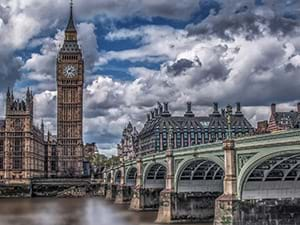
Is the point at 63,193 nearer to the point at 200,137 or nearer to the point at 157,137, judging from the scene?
the point at 157,137

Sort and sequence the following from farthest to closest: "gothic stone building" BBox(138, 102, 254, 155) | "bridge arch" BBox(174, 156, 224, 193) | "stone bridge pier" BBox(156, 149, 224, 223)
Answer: "gothic stone building" BBox(138, 102, 254, 155) < "bridge arch" BBox(174, 156, 224, 193) < "stone bridge pier" BBox(156, 149, 224, 223)

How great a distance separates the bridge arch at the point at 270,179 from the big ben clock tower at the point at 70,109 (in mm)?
126181

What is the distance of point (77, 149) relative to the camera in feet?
570

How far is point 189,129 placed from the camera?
186875 mm

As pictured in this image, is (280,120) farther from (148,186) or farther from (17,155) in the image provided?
(17,155)

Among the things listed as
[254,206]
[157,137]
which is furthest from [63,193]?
[254,206]

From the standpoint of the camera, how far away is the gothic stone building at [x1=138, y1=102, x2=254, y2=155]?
182250mm

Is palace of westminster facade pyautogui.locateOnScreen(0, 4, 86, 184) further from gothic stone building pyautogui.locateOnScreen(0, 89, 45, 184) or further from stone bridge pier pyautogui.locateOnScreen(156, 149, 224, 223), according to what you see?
stone bridge pier pyautogui.locateOnScreen(156, 149, 224, 223)

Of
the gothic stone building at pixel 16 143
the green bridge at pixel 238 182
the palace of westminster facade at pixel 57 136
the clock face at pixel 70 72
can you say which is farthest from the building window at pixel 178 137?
the green bridge at pixel 238 182

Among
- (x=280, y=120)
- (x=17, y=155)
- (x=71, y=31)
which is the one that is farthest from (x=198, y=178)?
(x=71, y=31)

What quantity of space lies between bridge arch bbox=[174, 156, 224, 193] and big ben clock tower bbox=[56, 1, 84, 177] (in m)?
106

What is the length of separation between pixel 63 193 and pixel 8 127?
26.2 m

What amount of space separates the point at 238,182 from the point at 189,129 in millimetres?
139961

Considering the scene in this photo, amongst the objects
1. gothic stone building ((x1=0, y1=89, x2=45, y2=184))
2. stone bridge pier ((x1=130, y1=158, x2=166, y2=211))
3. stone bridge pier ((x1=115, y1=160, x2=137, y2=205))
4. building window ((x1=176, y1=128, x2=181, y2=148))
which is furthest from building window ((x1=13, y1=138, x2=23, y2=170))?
stone bridge pier ((x1=130, y1=158, x2=166, y2=211))
